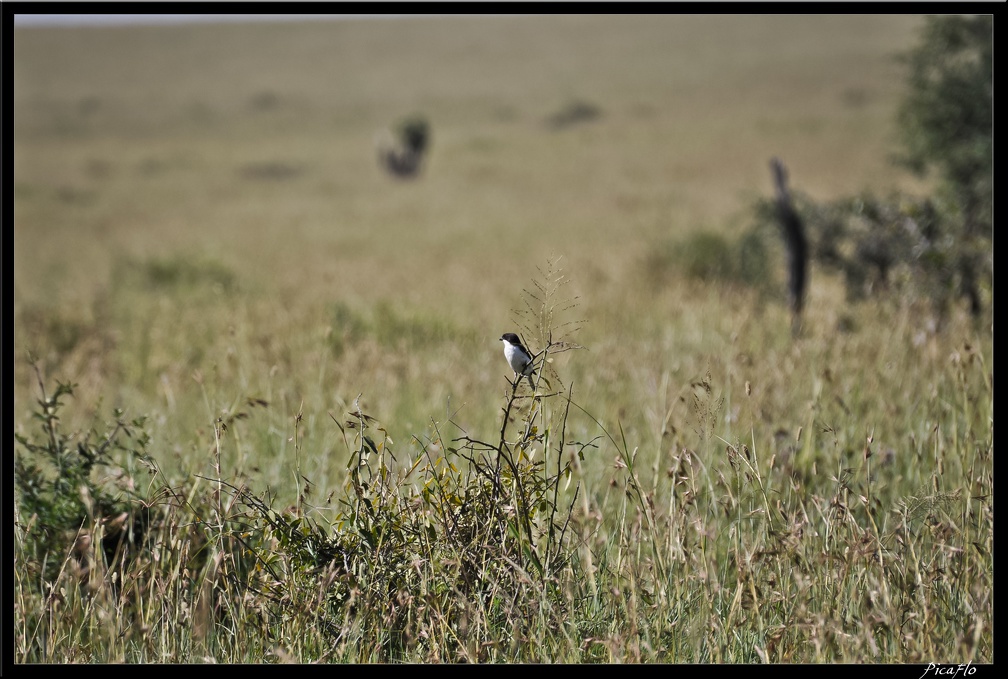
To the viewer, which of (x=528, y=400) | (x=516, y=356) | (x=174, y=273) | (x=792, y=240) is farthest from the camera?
(x=174, y=273)

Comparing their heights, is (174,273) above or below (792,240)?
above

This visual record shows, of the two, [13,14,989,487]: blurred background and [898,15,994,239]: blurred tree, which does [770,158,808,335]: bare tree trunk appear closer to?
[13,14,989,487]: blurred background

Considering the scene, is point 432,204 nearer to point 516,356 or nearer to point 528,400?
point 528,400

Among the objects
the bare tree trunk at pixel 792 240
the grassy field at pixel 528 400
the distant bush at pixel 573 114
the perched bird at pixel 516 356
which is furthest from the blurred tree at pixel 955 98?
the distant bush at pixel 573 114

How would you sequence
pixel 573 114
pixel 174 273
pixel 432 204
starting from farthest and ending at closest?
1. pixel 573 114
2. pixel 432 204
3. pixel 174 273

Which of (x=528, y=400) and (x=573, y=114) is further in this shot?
(x=573, y=114)

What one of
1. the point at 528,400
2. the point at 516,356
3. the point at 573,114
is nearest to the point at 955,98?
the point at 528,400

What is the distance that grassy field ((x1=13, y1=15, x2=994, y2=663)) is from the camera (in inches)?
96.0

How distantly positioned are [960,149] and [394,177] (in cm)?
3030
